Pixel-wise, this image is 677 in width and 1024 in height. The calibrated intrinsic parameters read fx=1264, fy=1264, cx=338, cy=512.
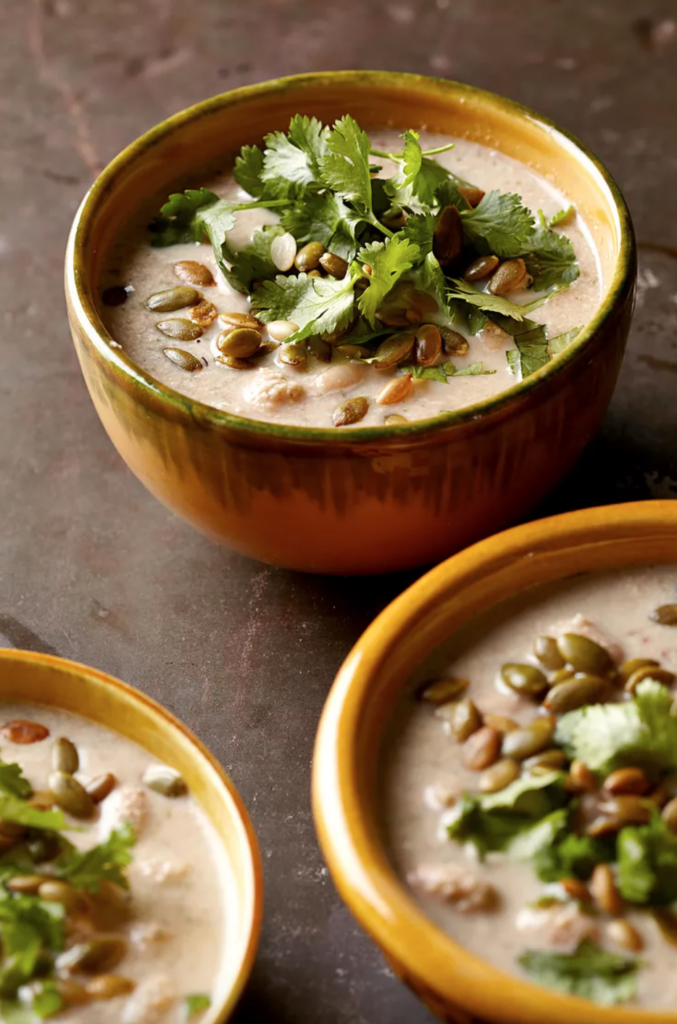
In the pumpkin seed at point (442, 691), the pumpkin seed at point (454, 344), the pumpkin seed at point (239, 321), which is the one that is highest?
the pumpkin seed at point (454, 344)

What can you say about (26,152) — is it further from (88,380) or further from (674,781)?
(674,781)

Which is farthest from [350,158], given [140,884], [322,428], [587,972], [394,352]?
[587,972]

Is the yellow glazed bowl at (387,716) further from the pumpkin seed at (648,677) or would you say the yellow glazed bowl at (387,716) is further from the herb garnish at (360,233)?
the herb garnish at (360,233)

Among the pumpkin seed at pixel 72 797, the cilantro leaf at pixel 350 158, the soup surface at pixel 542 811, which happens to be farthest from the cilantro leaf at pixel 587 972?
the cilantro leaf at pixel 350 158

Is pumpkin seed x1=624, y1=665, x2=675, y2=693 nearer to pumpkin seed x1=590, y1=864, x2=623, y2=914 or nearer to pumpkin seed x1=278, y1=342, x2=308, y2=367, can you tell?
pumpkin seed x1=590, y1=864, x2=623, y2=914

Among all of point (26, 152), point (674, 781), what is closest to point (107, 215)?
point (26, 152)

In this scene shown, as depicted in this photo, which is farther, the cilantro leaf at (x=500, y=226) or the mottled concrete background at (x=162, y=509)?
the cilantro leaf at (x=500, y=226)

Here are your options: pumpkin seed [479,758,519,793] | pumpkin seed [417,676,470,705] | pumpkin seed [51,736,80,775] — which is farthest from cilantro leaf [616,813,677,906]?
pumpkin seed [51,736,80,775]
